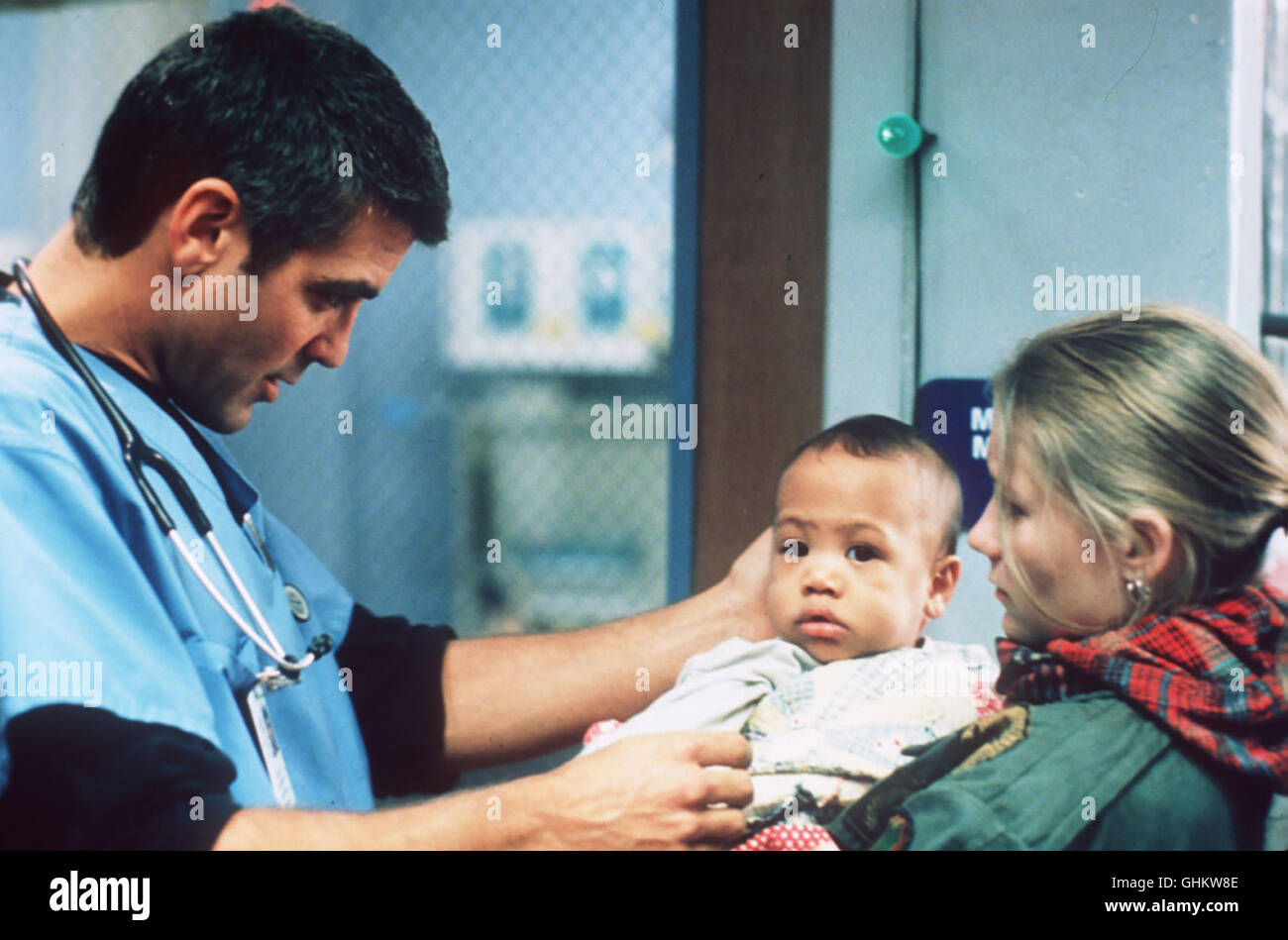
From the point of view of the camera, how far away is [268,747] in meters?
1.46

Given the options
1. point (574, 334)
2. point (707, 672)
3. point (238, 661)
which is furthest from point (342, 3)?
point (707, 672)

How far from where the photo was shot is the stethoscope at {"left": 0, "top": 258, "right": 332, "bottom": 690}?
4.57 ft

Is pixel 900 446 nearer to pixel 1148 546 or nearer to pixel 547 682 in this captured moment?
pixel 1148 546

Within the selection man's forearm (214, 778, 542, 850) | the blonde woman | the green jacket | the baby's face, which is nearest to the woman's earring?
the blonde woman

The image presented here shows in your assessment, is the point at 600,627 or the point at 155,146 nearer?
the point at 155,146

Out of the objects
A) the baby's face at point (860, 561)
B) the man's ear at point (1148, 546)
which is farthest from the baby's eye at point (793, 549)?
the man's ear at point (1148, 546)

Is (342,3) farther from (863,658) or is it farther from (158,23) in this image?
(863,658)

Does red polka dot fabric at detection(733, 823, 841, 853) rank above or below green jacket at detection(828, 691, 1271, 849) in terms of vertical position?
below

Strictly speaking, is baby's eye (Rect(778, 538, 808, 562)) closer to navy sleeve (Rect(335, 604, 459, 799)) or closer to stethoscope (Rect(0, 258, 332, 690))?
navy sleeve (Rect(335, 604, 459, 799))

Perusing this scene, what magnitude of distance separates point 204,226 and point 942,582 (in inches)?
42.2

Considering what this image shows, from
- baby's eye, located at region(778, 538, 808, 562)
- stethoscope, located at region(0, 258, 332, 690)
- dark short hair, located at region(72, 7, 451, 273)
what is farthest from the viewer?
baby's eye, located at region(778, 538, 808, 562)

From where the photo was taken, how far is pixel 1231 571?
1485mm

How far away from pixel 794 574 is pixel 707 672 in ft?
0.60

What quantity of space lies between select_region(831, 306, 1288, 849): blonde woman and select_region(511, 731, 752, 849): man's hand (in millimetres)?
157
